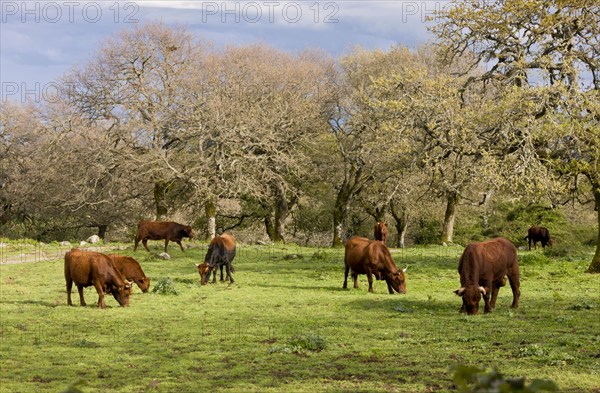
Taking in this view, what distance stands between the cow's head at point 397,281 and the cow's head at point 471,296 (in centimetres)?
457

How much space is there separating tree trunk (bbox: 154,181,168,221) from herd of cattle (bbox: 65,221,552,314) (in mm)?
21703

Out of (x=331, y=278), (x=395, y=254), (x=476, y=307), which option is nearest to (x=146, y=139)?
(x=395, y=254)

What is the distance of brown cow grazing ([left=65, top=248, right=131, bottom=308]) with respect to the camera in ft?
66.4

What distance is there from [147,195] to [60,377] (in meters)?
41.3

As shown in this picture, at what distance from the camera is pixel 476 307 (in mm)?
18344

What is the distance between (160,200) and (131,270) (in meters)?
25.7

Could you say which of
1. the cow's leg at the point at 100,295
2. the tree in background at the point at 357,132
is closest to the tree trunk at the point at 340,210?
the tree in background at the point at 357,132

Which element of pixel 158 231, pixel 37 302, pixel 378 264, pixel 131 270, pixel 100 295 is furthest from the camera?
pixel 158 231

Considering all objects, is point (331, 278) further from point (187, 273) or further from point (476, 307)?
point (476, 307)

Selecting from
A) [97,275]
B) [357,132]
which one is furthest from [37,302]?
[357,132]

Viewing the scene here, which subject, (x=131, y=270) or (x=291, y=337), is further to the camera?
(x=131, y=270)

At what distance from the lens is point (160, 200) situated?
48250 mm

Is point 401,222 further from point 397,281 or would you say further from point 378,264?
point 378,264

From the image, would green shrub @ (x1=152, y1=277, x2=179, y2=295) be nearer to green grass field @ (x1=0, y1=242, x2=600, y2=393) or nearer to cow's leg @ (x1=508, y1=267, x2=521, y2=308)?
green grass field @ (x1=0, y1=242, x2=600, y2=393)
